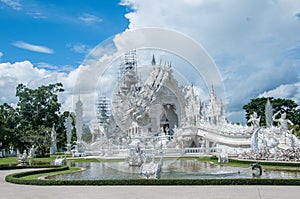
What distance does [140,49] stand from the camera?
55.0ft

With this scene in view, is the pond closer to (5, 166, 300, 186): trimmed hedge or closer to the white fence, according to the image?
(5, 166, 300, 186): trimmed hedge

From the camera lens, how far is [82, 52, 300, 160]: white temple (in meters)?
34.1

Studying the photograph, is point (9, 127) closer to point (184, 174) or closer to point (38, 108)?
point (38, 108)

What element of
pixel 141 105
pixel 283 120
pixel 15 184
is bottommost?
pixel 15 184

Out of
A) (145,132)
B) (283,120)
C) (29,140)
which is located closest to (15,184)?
(283,120)

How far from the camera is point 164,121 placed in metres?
54.3

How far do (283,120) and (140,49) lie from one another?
1497 centimetres

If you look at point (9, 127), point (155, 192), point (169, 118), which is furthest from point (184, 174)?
point (9, 127)

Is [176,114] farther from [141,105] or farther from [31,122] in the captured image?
[31,122]

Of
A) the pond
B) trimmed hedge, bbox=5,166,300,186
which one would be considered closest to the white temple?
the pond

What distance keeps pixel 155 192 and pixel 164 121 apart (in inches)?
1694

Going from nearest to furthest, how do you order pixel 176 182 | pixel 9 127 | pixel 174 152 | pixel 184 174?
pixel 176 182
pixel 184 174
pixel 174 152
pixel 9 127

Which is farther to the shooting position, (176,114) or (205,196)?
(176,114)

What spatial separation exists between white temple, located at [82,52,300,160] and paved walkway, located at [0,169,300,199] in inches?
756
